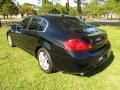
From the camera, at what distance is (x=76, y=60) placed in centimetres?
463

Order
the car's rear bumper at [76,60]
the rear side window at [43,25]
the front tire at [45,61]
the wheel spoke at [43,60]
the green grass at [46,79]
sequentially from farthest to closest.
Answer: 1. the rear side window at [43,25]
2. the wheel spoke at [43,60]
3. the front tire at [45,61]
4. the green grass at [46,79]
5. the car's rear bumper at [76,60]

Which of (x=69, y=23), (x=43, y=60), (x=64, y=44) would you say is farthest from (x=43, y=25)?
(x=64, y=44)

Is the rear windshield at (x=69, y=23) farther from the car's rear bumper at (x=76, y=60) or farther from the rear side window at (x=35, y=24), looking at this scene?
the car's rear bumper at (x=76, y=60)

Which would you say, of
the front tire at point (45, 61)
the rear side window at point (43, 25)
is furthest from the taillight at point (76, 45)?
the rear side window at point (43, 25)

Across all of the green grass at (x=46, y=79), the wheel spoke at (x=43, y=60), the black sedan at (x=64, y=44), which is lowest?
the green grass at (x=46, y=79)

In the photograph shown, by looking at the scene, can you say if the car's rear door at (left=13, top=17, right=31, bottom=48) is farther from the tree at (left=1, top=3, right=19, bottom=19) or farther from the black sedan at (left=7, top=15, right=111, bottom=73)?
the tree at (left=1, top=3, right=19, bottom=19)

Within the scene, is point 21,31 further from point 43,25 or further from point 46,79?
point 46,79

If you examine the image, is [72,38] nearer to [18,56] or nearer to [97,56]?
[97,56]

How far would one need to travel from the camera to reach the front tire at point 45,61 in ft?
17.0

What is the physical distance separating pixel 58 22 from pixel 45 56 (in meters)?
0.98

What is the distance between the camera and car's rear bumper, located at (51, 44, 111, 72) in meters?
4.65

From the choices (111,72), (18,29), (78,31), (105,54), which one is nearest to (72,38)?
(78,31)

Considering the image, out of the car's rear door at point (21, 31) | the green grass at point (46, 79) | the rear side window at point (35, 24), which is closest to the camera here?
the green grass at point (46, 79)

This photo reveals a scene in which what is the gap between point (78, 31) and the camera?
16.6ft
